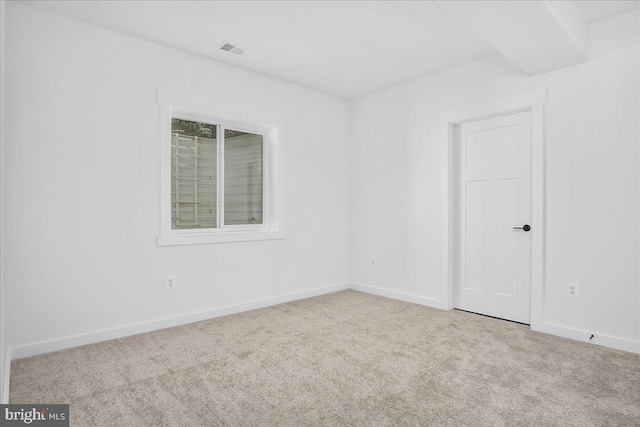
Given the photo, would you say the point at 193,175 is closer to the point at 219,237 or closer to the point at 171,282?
the point at 219,237

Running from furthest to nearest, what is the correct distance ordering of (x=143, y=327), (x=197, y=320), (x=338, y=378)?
(x=197, y=320)
(x=143, y=327)
(x=338, y=378)

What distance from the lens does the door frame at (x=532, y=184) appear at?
321cm

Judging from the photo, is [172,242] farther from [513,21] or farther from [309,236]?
[513,21]

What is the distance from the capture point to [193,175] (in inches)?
147

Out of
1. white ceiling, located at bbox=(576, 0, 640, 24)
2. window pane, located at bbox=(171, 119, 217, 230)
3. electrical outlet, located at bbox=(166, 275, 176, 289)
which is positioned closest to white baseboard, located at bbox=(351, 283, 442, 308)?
window pane, located at bbox=(171, 119, 217, 230)

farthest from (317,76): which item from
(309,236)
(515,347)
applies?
(515,347)

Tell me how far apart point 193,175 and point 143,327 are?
1.50m

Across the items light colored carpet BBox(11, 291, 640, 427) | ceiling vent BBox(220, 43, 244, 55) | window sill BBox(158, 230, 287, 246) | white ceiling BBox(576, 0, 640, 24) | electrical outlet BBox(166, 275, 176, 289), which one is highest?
white ceiling BBox(576, 0, 640, 24)

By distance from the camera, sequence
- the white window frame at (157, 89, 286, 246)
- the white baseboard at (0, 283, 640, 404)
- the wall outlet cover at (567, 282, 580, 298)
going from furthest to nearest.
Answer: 1. the white window frame at (157, 89, 286, 246)
2. the wall outlet cover at (567, 282, 580, 298)
3. the white baseboard at (0, 283, 640, 404)

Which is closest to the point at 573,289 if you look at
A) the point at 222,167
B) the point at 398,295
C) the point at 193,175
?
the point at 398,295

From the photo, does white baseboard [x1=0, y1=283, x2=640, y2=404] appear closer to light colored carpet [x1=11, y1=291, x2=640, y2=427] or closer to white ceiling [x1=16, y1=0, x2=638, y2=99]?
light colored carpet [x1=11, y1=291, x2=640, y2=427]

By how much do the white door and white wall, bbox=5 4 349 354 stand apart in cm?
221

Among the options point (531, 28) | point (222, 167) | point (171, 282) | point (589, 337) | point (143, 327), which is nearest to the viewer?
point (531, 28)

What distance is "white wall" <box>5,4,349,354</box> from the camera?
8.72ft
